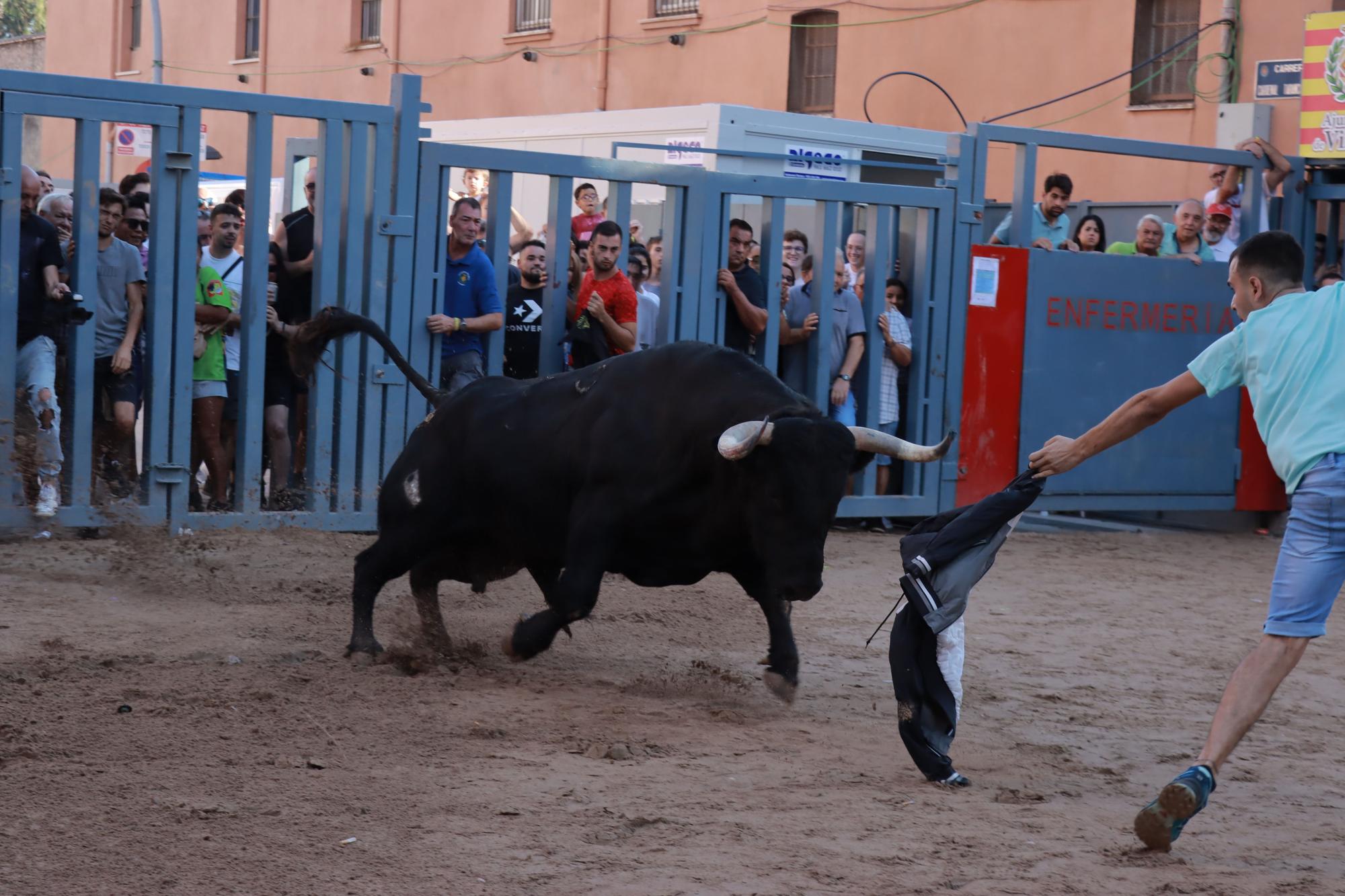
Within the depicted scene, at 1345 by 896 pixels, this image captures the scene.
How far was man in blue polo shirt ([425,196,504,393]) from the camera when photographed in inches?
Answer: 380

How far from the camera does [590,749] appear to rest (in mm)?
5305

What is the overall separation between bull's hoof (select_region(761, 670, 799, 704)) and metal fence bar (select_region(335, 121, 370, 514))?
433 centimetres

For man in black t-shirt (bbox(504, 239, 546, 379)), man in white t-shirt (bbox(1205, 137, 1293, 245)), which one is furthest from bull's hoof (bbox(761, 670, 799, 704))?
man in white t-shirt (bbox(1205, 137, 1293, 245))

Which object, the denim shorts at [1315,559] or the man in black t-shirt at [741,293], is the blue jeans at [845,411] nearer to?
the man in black t-shirt at [741,293]

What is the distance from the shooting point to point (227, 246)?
961 cm

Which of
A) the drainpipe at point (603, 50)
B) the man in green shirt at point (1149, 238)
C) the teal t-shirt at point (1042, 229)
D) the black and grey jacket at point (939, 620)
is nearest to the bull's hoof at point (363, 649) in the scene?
the black and grey jacket at point (939, 620)

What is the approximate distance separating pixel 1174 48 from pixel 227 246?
39.3 ft

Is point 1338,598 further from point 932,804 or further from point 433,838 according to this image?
point 433,838

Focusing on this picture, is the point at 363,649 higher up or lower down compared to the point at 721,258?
lower down

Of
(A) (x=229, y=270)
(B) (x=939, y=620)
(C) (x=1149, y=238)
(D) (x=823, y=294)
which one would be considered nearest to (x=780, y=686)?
(B) (x=939, y=620)

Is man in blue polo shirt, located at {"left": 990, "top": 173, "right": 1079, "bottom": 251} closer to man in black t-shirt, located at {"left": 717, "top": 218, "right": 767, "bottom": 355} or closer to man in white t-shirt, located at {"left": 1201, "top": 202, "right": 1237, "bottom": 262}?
man in white t-shirt, located at {"left": 1201, "top": 202, "right": 1237, "bottom": 262}

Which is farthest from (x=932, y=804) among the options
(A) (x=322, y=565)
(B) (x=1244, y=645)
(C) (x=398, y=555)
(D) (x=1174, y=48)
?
(D) (x=1174, y=48)

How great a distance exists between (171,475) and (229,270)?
4.35 feet

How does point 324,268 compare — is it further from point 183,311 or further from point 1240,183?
point 1240,183
